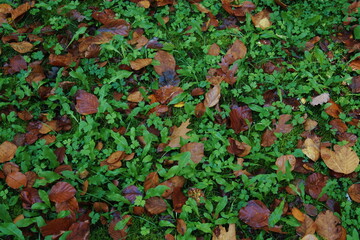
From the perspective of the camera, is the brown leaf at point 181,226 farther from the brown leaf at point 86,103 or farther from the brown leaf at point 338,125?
the brown leaf at point 338,125

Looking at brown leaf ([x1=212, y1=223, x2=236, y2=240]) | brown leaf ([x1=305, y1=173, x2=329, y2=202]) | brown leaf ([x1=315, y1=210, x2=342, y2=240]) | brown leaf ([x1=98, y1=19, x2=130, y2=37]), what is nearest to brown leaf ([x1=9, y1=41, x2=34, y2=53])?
brown leaf ([x1=98, y1=19, x2=130, y2=37])

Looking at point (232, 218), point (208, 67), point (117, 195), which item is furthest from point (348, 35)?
point (117, 195)

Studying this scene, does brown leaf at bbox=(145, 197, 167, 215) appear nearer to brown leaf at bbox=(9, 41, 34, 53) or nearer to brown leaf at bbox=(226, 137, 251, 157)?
brown leaf at bbox=(226, 137, 251, 157)

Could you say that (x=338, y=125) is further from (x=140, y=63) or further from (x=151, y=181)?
(x=140, y=63)

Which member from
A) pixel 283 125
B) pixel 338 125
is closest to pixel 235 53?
pixel 283 125

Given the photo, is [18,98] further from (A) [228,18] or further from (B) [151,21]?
(A) [228,18]
